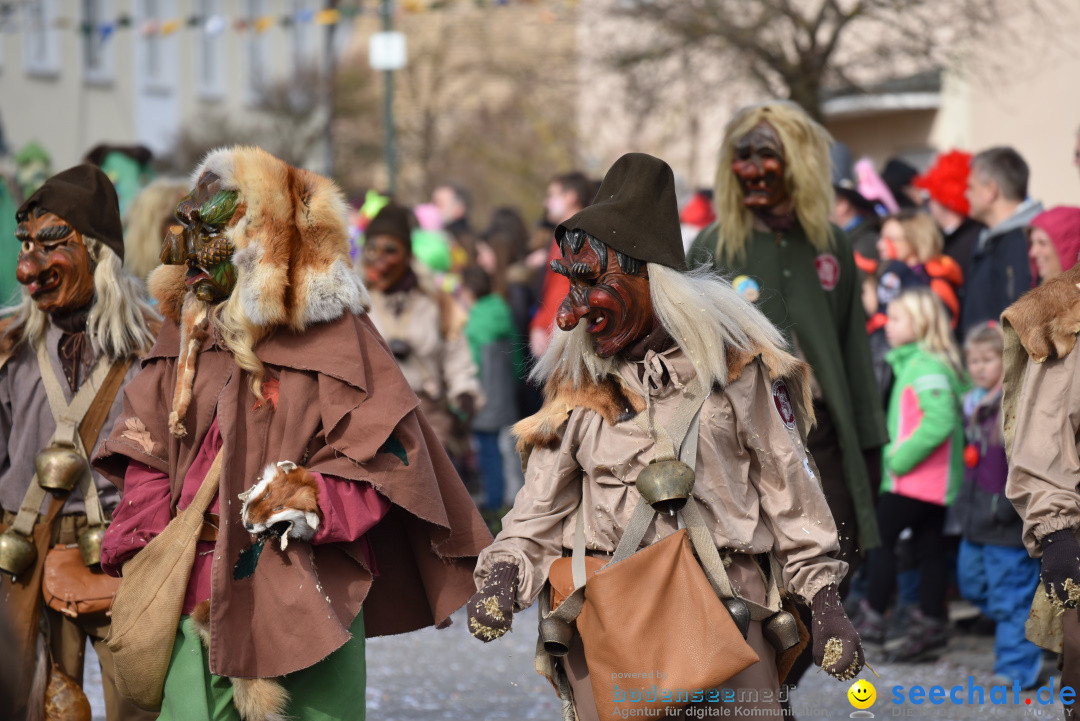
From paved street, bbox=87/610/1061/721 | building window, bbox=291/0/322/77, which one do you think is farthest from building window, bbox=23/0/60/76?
paved street, bbox=87/610/1061/721

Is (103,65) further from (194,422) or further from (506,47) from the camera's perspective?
(194,422)

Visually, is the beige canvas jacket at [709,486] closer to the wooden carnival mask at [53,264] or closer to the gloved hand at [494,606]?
the gloved hand at [494,606]

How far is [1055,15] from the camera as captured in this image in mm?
15266

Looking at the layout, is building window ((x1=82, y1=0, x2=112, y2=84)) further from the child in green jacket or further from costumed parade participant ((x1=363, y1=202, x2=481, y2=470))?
the child in green jacket

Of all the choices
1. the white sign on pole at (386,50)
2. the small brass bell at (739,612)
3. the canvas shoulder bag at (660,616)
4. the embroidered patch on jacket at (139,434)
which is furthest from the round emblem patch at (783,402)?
the white sign on pole at (386,50)

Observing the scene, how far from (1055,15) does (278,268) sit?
1328 cm

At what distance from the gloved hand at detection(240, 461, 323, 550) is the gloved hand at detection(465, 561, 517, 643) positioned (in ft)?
1.57

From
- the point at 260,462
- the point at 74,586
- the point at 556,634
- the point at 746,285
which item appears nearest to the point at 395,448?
the point at 260,462

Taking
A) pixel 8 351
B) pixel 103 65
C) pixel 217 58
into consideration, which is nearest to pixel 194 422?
pixel 8 351

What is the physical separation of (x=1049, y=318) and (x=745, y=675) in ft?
4.63

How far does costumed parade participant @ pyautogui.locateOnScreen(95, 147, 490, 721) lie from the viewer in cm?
389

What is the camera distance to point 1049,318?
165 inches

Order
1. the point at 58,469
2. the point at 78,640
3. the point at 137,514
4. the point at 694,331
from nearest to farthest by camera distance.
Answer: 1. the point at 694,331
2. the point at 137,514
3. the point at 58,469
4. the point at 78,640

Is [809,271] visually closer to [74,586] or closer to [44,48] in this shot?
[74,586]
